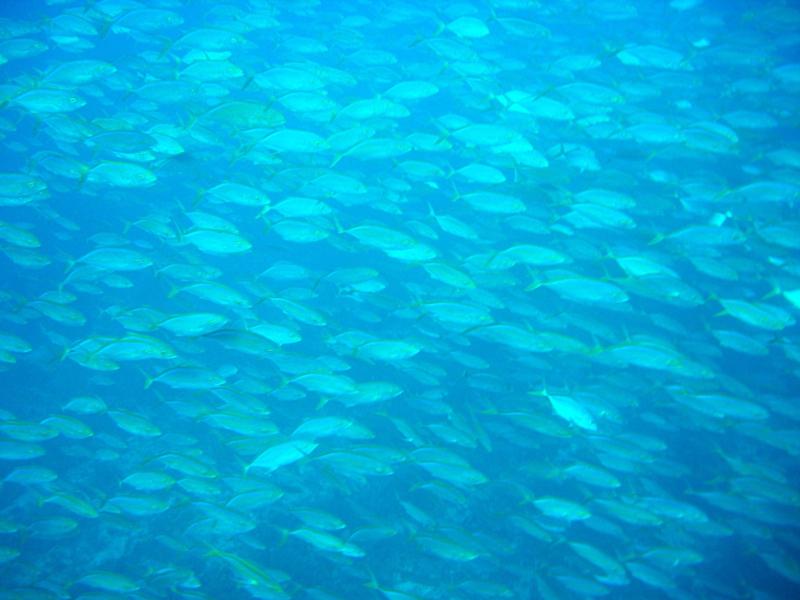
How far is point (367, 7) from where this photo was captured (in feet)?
41.9

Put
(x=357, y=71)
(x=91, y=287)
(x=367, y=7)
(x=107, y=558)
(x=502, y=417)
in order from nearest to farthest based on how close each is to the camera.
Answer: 1. (x=502, y=417)
2. (x=107, y=558)
3. (x=91, y=287)
4. (x=357, y=71)
5. (x=367, y=7)

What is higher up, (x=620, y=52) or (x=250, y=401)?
(x=620, y=52)

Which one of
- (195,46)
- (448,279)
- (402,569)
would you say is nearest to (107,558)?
(402,569)

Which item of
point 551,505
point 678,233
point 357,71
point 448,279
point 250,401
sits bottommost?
point 551,505

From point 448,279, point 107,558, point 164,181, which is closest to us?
point 448,279

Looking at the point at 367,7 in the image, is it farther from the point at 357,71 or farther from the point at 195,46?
the point at 195,46

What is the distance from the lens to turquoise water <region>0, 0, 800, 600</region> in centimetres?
574

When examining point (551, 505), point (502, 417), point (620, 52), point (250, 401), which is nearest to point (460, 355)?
point (502, 417)

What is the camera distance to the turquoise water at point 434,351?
5742mm

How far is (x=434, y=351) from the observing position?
22.2ft

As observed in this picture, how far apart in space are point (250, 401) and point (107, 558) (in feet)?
11.6

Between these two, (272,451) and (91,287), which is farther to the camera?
(91,287)

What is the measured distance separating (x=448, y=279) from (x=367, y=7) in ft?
31.8

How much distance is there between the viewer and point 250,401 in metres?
6.00
